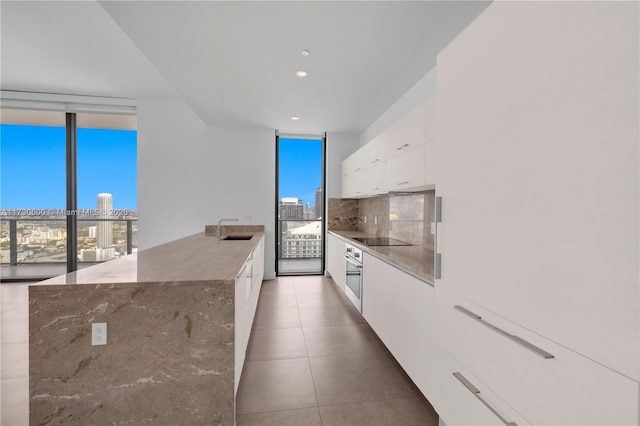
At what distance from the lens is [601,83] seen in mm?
683

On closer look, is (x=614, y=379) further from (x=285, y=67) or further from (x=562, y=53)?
(x=285, y=67)

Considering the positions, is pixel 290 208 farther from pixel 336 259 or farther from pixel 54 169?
pixel 54 169

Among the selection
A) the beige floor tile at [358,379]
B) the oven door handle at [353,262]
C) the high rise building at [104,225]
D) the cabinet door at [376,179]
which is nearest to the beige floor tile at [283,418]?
the beige floor tile at [358,379]

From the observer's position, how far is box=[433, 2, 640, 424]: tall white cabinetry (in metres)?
0.65

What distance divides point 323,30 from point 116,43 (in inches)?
89.7

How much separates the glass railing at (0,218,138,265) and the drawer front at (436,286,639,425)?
496cm

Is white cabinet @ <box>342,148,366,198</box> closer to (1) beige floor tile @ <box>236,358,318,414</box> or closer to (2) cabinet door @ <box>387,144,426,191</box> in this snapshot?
(2) cabinet door @ <box>387,144,426,191</box>

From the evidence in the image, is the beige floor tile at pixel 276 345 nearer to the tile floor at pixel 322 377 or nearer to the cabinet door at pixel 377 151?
the tile floor at pixel 322 377

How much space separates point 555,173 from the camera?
80 cm

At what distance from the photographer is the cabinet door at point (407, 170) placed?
6.95ft

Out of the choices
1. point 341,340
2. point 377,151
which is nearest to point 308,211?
point 377,151

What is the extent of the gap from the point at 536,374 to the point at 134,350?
1.69 m

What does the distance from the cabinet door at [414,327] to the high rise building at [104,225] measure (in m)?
5.00

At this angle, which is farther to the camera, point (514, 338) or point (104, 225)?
point (104, 225)
